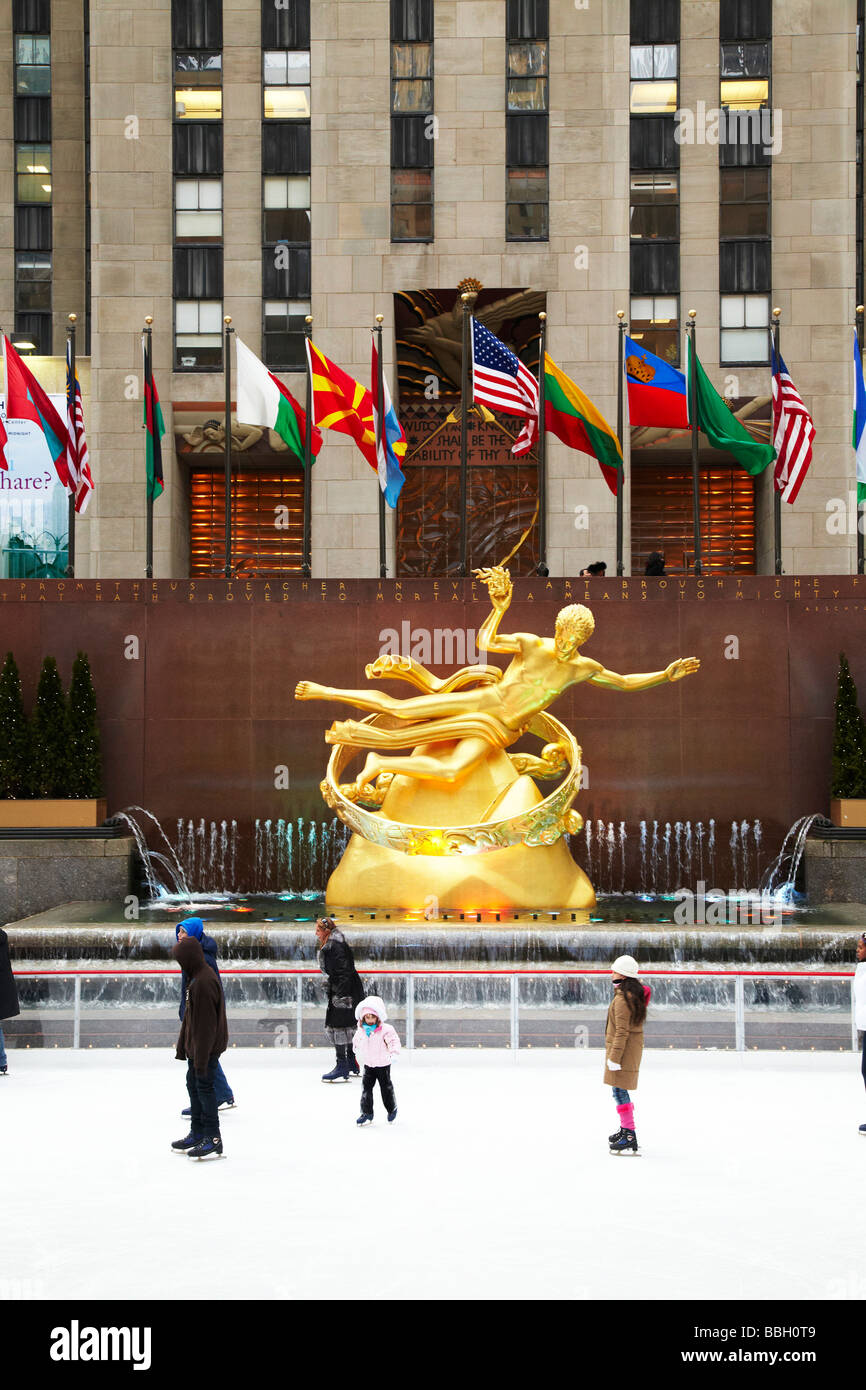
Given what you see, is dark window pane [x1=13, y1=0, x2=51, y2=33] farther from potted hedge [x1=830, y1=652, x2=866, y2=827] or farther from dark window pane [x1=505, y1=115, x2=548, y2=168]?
potted hedge [x1=830, y1=652, x2=866, y2=827]

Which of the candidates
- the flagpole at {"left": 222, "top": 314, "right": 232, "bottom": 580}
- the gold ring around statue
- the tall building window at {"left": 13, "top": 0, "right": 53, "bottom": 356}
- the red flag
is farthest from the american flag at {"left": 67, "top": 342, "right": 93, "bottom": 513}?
the tall building window at {"left": 13, "top": 0, "right": 53, "bottom": 356}

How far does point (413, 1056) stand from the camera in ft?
35.4

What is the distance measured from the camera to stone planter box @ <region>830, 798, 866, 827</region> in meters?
16.7

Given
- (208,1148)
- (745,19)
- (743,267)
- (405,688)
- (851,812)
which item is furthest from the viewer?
(743,267)

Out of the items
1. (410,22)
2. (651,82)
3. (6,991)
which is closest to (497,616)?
(6,991)

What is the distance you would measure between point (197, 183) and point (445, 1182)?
26582 millimetres

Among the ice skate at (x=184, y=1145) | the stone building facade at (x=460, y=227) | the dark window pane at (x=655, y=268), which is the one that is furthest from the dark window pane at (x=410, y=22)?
the ice skate at (x=184, y=1145)

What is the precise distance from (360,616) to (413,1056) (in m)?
8.23

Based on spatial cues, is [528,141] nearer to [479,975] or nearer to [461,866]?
[461,866]

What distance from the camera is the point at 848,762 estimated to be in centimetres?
1677

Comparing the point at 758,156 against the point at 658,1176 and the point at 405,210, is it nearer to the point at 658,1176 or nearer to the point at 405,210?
the point at 405,210

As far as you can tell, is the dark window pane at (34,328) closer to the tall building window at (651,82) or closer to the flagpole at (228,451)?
the flagpole at (228,451)

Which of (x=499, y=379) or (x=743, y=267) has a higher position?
(x=743, y=267)

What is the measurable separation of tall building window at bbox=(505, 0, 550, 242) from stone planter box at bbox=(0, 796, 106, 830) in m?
17.3
